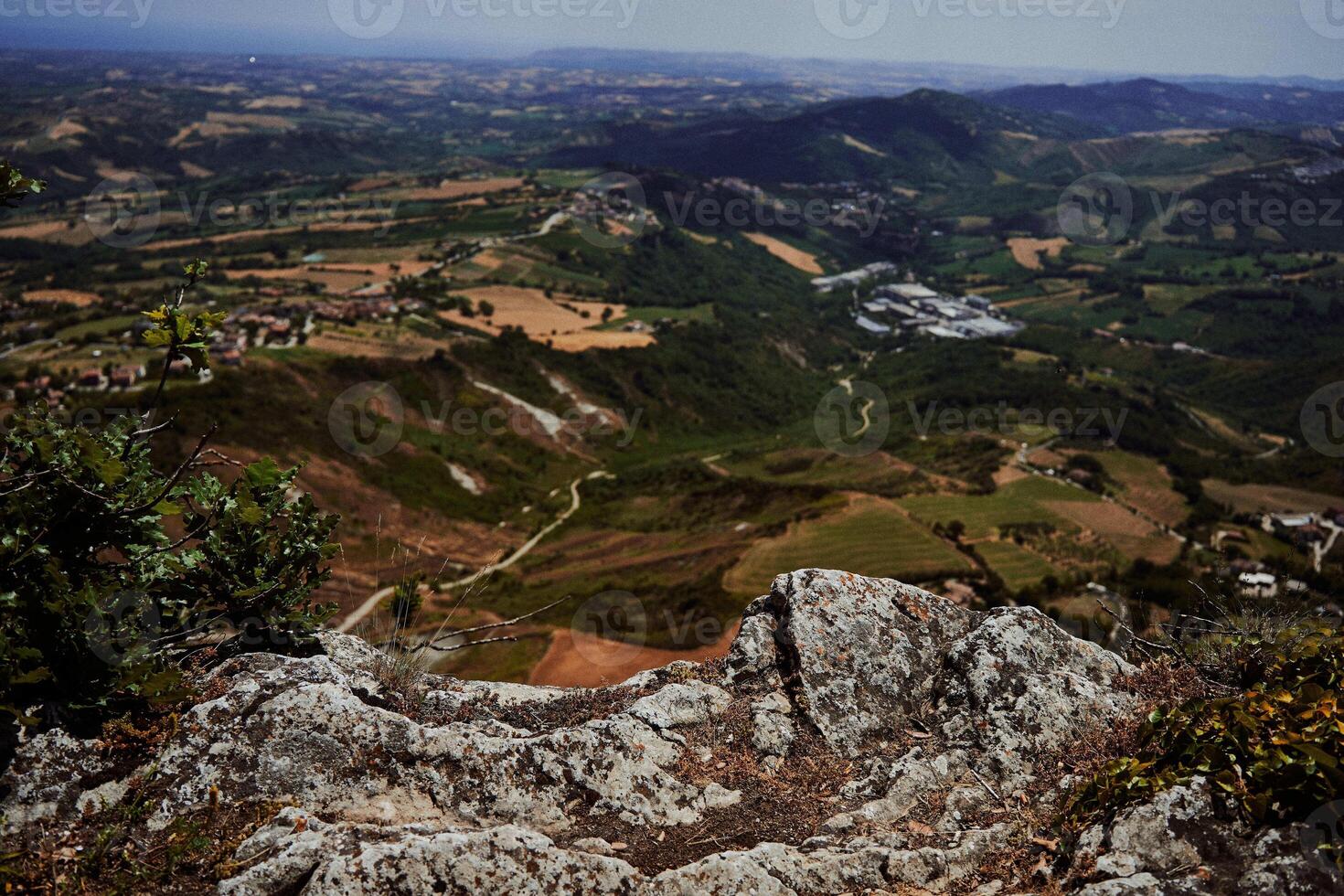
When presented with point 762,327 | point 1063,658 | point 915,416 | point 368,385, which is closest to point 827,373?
point 762,327

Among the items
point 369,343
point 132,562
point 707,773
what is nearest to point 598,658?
point 707,773

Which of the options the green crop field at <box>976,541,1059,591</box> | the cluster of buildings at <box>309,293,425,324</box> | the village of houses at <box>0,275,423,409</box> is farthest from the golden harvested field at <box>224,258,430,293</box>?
the green crop field at <box>976,541,1059,591</box>

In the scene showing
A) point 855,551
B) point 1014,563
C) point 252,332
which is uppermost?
point 252,332

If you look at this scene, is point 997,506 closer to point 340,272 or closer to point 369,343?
point 369,343

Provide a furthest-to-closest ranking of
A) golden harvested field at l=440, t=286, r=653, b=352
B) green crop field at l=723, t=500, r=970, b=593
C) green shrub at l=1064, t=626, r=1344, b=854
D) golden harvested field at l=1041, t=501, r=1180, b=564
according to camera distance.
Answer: golden harvested field at l=440, t=286, r=653, b=352 → golden harvested field at l=1041, t=501, r=1180, b=564 → green crop field at l=723, t=500, r=970, b=593 → green shrub at l=1064, t=626, r=1344, b=854

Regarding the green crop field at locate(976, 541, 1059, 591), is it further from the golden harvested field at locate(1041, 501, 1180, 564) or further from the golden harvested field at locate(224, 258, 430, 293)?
the golden harvested field at locate(224, 258, 430, 293)

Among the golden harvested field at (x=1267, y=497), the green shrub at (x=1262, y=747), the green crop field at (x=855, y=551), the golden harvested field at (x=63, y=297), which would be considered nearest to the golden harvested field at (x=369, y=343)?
the golden harvested field at (x=63, y=297)

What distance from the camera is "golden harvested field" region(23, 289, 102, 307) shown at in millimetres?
138625

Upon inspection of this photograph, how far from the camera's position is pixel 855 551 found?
5600 centimetres

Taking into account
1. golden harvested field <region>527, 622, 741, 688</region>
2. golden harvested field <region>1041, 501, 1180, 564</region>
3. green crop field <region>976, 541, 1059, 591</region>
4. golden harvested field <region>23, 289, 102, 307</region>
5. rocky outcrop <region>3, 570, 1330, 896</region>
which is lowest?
golden harvested field <region>1041, 501, 1180, 564</region>

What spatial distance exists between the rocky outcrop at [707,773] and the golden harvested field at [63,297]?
165 meters

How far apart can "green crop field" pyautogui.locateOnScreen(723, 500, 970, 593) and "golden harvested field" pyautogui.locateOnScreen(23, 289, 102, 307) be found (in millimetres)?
139677

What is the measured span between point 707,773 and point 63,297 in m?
186

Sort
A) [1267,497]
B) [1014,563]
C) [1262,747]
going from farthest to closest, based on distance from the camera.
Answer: [1267,497] < [1014,563] < [1262,747]
